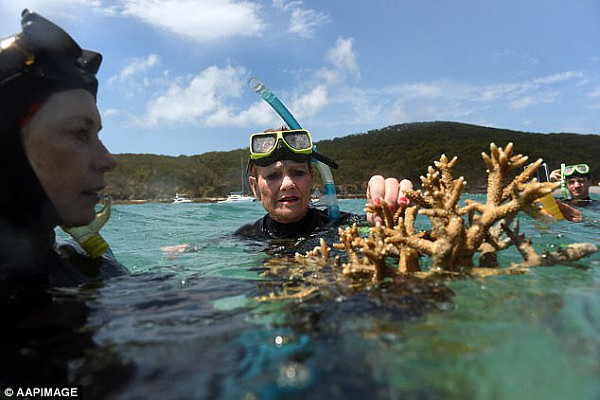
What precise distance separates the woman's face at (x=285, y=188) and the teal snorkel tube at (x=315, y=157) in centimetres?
39

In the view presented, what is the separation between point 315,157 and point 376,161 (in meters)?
63.3

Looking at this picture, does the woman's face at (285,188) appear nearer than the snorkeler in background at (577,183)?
Yes

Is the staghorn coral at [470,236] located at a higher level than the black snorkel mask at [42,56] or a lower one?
lower

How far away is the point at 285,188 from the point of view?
15.7 ft

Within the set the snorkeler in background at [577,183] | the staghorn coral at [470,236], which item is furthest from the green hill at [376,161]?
the staghorn coral at [470,236]

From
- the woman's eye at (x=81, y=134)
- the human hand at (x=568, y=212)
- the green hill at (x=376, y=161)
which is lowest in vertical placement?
the human hand at (x=568, y=212)

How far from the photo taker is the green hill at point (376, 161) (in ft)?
177

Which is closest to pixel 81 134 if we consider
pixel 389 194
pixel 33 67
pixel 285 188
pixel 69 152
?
pixel 69 152

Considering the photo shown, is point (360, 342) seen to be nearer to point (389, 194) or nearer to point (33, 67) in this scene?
point (389, 194)

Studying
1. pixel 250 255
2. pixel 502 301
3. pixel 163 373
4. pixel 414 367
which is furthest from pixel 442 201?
pixel 250 255

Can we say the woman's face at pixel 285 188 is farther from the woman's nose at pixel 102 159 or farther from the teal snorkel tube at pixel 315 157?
the woman's nose at pixel 102 159

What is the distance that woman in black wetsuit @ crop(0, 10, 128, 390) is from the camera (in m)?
2.00

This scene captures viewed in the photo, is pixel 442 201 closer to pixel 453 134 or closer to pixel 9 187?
pixel 9 187

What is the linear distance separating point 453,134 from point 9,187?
271 feet
